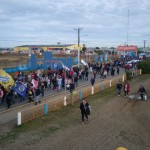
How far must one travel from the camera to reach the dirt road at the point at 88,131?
44.6 ft

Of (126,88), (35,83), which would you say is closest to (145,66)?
(126,88)

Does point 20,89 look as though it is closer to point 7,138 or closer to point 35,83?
point 35,83

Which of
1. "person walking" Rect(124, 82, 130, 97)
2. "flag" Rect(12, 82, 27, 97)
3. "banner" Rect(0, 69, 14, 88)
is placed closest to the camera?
"banner" Rect(0, 69, 14, 88)

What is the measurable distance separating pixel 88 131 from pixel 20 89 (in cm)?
836

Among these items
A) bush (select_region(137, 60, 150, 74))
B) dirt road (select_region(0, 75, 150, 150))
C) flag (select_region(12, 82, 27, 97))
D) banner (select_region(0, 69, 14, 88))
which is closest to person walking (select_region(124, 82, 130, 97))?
dirt road (select_region(0, 75, 150, 150))

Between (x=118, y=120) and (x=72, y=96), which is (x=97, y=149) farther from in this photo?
(x=72, y=96)

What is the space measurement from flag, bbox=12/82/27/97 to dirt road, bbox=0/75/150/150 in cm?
366

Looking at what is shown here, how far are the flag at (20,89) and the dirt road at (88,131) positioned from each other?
12.0 ft

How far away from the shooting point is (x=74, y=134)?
596 inches

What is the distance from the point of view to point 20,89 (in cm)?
2227

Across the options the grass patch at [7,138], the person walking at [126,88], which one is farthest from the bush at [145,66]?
the grass patch at [7,138]

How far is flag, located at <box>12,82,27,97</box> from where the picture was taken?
22.1 meters

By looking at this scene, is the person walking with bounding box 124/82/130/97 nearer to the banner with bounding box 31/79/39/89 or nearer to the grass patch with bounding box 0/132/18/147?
the banner with bounding box 31/79/39/89

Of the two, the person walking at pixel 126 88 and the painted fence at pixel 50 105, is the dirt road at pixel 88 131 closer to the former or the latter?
the painted fence at pixel 50 105
